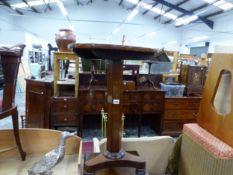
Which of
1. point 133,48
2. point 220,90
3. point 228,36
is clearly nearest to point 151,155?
point 220,90

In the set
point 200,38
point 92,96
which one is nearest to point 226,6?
point 200,38

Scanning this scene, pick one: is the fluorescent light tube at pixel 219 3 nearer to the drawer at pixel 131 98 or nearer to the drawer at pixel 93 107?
the drawer at pixel 131 98

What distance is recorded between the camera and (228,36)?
8539 mm

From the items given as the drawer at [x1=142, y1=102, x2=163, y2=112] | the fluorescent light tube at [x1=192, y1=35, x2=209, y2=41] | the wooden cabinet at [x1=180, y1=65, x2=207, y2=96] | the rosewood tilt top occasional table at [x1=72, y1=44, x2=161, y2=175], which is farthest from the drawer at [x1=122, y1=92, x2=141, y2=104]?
the fluorescent light tube at [x1=192, y1=35, x2=209, y2=41]

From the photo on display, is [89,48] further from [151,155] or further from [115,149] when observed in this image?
[151,155]

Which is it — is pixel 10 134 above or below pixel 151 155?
above

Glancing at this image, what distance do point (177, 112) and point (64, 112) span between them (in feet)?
5.38

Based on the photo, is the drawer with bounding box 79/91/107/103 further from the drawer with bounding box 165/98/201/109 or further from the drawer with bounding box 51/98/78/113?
the drawer with bounding box 165/98/201/109

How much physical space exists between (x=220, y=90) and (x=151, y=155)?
709mm

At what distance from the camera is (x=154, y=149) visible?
1.71m

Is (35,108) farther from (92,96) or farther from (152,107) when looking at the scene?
(152,107)

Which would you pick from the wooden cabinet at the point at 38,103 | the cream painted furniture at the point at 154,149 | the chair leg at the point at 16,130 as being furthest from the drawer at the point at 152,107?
the chair leg at the point at 16,130

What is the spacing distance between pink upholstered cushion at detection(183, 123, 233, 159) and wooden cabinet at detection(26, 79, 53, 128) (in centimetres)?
176

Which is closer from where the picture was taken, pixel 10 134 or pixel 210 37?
pixel 10 134
